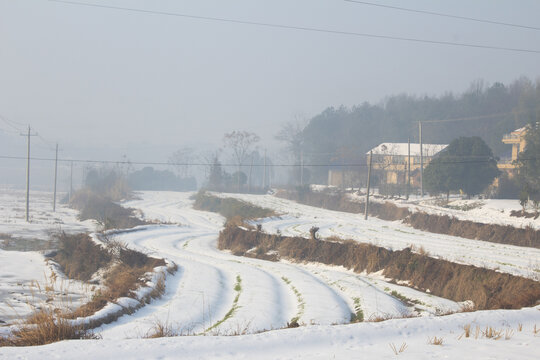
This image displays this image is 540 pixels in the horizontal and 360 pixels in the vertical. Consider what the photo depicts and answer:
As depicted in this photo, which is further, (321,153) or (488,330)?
(321,153)

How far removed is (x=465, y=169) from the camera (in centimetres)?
4694

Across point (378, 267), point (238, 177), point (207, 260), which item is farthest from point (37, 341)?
point (238, 177)

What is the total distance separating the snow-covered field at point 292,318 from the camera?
7168 millimetres

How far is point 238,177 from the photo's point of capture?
326 feet

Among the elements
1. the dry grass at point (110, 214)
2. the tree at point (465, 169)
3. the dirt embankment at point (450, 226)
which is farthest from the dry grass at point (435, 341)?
the tree at point (465, 169)

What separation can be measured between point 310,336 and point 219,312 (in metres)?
6.25

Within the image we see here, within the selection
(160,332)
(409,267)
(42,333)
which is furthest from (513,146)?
(42,333)

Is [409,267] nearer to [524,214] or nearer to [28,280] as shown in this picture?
[28,280]

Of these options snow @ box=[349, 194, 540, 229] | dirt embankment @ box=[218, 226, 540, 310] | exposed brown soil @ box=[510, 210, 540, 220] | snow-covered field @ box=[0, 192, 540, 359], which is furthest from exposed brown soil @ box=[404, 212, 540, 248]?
dirt embankment @ box=[218, 226, 540, 310]

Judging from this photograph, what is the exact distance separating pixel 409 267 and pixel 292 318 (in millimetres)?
7604

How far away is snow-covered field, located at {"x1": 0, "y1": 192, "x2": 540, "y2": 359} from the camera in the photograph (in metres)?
7.17

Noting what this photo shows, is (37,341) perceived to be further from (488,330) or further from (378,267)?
(378,267)

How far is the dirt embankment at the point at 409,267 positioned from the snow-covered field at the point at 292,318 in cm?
82

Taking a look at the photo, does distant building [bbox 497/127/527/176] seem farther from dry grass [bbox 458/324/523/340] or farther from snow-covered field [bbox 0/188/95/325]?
dry grass [bbox 458/324/523/340]
